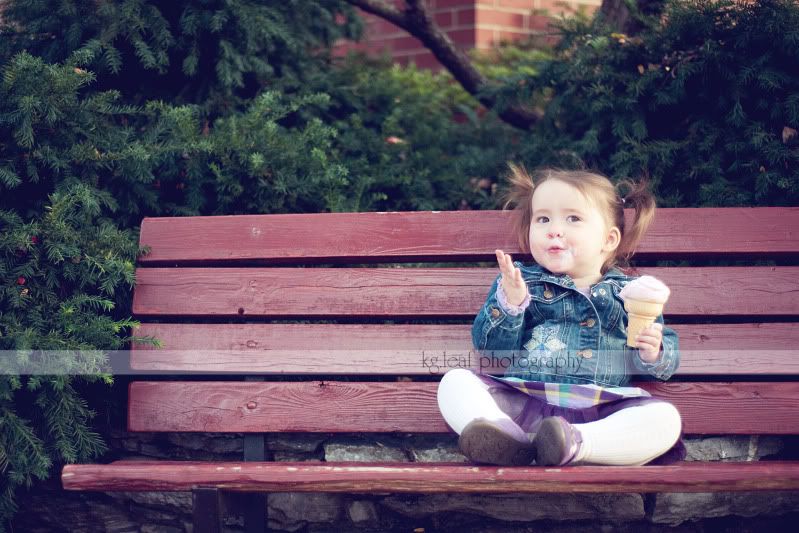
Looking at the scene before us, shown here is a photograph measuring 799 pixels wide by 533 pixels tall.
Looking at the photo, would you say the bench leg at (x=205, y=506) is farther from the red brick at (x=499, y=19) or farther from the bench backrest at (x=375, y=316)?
the red brick at (x=499, y=19)

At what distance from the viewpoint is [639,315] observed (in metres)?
2.29

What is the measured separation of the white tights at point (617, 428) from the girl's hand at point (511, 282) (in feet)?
1.00

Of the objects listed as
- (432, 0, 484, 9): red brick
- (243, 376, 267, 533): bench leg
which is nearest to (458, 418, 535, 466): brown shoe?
(243, 376, 267, 533): bench leg

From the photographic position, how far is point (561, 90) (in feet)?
11.8

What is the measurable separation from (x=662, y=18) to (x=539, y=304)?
5.34 feet

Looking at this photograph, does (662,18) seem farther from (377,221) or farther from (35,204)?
(35,204)

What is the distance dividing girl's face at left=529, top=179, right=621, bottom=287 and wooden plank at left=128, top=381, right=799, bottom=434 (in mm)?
473

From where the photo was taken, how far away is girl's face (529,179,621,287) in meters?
2.52

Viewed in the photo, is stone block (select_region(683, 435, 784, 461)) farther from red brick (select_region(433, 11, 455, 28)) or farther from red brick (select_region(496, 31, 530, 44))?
red brick (select_region(433, 11, 455, 28))

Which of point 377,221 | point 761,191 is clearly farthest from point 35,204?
point 761,191

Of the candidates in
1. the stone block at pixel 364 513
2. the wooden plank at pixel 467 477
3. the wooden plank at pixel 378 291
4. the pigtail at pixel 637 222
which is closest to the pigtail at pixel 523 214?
the wooden plank at pixel 378 291

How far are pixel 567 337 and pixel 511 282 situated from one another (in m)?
0.29

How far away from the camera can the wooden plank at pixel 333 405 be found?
2604 mm

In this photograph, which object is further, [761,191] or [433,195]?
[433,195]
